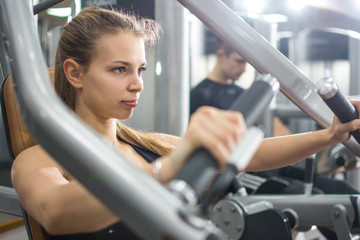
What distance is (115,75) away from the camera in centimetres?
95

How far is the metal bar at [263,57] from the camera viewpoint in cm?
107

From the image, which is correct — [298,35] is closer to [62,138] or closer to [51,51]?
[51,51]

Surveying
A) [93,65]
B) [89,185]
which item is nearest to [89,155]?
[89,185]

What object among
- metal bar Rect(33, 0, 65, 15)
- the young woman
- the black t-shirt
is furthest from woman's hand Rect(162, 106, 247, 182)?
the black t-shirt

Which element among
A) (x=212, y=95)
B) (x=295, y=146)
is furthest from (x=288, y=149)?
(x=212, y=95)

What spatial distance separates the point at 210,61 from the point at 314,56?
1669mm

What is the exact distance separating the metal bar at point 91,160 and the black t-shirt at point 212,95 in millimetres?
2059

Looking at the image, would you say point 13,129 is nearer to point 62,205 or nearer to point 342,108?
point 62,205

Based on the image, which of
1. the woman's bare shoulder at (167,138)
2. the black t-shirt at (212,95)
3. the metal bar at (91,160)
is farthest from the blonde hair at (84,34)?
the black t-shirt at (212,95)

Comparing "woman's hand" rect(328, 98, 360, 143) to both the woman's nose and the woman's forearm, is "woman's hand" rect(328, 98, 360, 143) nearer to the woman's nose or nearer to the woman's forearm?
the woman's forearm

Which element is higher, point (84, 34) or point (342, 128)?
point (84, 34)

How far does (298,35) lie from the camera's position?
→ 454cm

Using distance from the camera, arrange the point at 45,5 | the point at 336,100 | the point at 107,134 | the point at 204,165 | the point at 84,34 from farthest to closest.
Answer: the point at 45,5 → the point at 107,134 → the point at 84,34 → the point at 336,100 → the point at 204,165

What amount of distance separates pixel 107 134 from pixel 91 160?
614 mm
